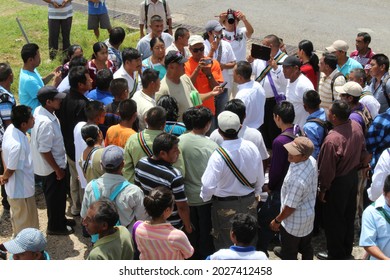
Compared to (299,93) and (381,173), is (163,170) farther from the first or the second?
(299,93)

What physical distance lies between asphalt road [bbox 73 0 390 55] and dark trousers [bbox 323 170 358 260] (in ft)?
22.9

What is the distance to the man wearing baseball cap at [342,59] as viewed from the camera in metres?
8.34

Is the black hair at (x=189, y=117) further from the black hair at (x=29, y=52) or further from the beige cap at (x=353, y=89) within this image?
the black hair at (x=29, y=52)

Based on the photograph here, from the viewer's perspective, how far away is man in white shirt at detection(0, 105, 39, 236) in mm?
6141

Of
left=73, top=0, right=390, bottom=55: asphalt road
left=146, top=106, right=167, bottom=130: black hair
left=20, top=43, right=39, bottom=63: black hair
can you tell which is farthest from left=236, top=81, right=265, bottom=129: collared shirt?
left=73, top=0, right=390, bottom=55: asphalt road

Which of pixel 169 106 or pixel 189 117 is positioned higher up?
pixel 189 117

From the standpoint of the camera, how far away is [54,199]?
22.1ft

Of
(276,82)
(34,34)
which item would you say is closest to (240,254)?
(276,82)

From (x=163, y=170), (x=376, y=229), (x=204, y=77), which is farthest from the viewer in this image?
(x=204, y=77)

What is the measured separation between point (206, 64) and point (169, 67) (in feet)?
2.39

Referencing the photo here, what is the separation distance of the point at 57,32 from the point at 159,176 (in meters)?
7.36

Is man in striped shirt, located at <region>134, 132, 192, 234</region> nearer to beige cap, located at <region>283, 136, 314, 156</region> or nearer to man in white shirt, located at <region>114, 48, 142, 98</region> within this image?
beige cap, located at <region>283, 136, 314, 156</region>

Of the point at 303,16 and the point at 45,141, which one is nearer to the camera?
the point at 45,141

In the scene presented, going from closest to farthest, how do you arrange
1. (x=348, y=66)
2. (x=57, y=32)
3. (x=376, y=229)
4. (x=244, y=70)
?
(x=376, y=229), (x=244, y=70), (x=348, y=66), (x=57, y=32)
